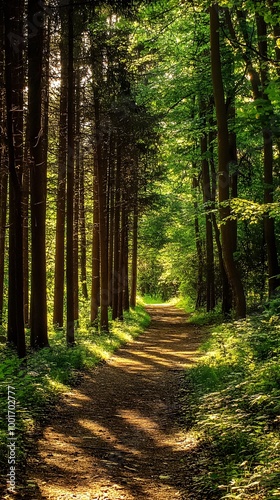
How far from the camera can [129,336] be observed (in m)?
19.8

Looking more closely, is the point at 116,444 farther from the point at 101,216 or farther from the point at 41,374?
the point at 101,216

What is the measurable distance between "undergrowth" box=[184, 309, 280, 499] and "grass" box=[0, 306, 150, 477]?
92.2 inches

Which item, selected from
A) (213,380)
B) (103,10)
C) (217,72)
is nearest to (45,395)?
(213,380)

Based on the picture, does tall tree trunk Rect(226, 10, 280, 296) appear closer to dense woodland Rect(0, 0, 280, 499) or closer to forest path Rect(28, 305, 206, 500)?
dense woodland Rect(0, 0, 280, 499)

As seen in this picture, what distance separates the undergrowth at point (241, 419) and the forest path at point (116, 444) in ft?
1.11

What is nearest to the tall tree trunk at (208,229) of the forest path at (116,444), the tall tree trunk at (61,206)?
the tall tree trunk at (61,206)

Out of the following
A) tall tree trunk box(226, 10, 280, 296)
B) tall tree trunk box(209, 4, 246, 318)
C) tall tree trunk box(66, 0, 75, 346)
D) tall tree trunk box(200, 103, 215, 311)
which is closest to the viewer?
tall tree trunk box(66, 0, 75, 346)

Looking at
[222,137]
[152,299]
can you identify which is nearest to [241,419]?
[222,137]

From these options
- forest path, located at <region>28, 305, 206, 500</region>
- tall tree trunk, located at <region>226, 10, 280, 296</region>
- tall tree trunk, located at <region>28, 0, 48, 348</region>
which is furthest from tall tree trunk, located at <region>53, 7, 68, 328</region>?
forest path, located at <region>28, 305, 206, 500</region>

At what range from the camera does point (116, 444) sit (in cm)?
659

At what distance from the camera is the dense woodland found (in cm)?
732

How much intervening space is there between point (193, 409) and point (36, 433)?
2.67 metres

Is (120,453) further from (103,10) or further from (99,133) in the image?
(99,133)

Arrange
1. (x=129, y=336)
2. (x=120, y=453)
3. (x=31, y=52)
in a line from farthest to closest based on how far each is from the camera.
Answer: (x=129, y=336), (x=31, y=52), (x=120, y=453)
